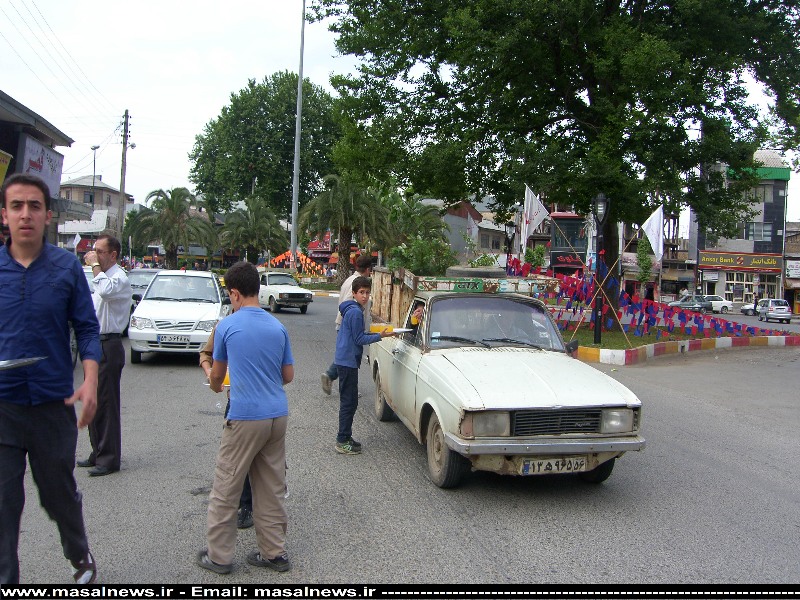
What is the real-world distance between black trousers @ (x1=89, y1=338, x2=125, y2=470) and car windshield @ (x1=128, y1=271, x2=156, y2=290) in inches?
529

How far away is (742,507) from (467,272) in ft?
→ 13.0

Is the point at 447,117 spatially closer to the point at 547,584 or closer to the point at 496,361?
the point at 496,361

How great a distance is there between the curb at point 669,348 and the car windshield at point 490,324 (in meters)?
6.47

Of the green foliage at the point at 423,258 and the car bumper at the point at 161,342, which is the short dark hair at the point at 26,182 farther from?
the green foliage at the point at 423,258

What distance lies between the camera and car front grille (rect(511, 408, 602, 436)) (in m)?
5.16

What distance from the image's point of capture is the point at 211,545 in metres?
3.93

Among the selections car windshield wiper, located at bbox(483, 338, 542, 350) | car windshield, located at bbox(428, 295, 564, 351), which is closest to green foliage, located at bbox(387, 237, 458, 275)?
car windshield, located at bbox(428, 295, 564, 351)

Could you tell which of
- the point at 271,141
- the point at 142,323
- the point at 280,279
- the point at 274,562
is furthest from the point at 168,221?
the point at 274,562

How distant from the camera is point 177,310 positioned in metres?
12.3

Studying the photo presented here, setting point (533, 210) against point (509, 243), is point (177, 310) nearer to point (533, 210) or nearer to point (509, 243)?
point (533, 210)

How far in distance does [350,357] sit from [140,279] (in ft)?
47.2

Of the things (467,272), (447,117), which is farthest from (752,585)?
(447,117)

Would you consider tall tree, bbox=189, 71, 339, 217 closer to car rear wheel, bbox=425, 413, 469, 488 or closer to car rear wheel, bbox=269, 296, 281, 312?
car rear wheel, bbox=269, 296, 281, 312

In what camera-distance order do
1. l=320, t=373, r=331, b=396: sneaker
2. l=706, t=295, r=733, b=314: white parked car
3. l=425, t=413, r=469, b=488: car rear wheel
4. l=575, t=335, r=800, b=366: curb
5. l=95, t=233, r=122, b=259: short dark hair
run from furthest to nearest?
l=706, t=295, r=733, b=314: white parked car → l=575, t=335, r=800, b=366: curb → l=320, t=373, r=331, b=396: sneaker → l=95, t=233, r=122, b=259: short dark hair → l=425, t=413, r=469, b=488: car rear wheel
